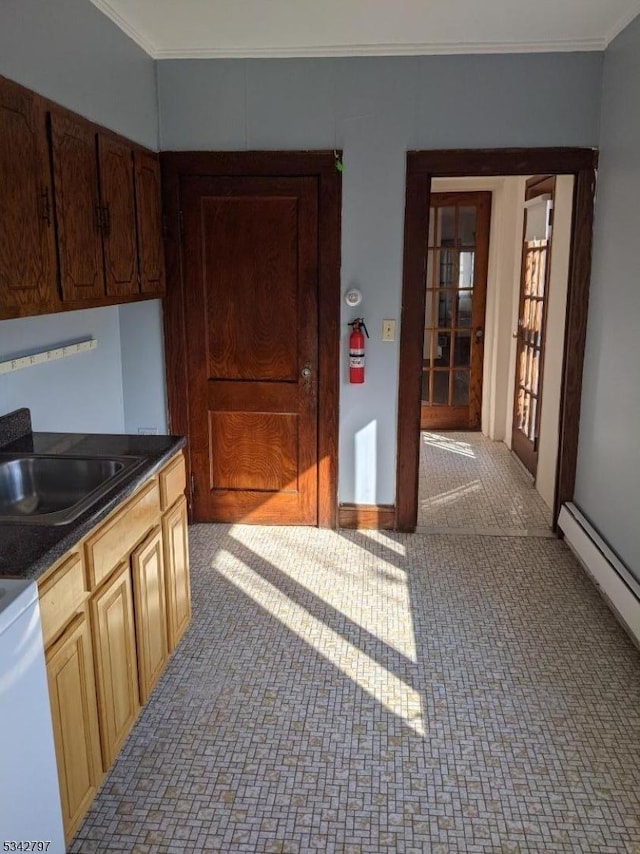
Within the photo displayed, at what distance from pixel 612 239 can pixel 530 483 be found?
2037 mm

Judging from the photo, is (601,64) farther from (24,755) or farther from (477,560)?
(24,755)

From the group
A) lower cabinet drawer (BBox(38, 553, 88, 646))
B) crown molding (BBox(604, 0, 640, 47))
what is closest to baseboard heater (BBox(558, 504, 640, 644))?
lower cabinet drawer (BBox(38, 553, 88, 646))

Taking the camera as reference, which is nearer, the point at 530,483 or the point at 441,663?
the point at 441,663

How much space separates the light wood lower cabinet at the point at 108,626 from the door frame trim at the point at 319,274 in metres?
1.37

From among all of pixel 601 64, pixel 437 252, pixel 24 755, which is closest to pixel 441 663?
pixel 24 755

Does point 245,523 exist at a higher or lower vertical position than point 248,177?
lower

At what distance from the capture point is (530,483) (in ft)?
15.9

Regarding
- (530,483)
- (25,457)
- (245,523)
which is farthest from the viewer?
(530,483)

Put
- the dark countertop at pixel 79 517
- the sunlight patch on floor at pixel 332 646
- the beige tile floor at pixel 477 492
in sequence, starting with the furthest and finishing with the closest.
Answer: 1. the beige tile floor at pixel 477 492
2. the sunlight patch on floor at pixel 332 646
3. the dark countertop at pixel 79 517

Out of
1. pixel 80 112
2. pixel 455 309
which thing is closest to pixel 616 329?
pixel 80 112

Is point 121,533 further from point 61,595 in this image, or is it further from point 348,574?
point 348,574

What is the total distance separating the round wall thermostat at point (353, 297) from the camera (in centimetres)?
371

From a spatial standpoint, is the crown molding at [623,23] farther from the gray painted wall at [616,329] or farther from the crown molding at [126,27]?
the crown molding at [126,27]

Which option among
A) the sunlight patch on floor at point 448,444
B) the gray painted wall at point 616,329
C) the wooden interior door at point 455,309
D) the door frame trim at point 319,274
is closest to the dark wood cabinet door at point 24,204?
the door frame trim at point 319,274
